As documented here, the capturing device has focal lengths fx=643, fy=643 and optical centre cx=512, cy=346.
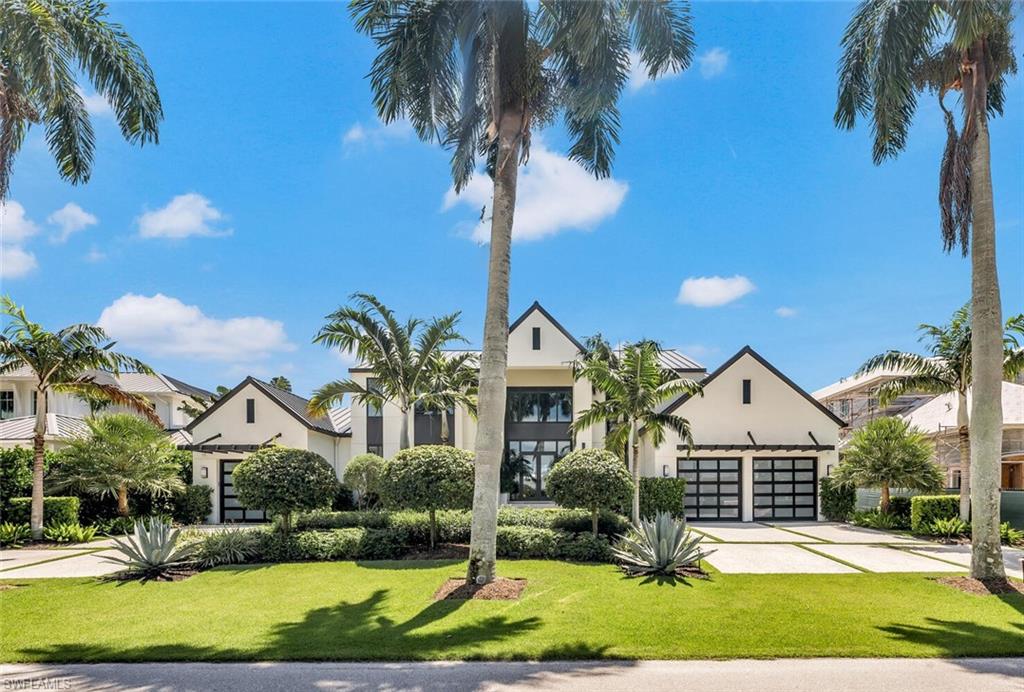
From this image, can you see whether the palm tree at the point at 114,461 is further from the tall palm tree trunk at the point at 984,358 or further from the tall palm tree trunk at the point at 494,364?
the tall palm tree trunk at the point at 984,358

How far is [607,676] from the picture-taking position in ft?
21.5

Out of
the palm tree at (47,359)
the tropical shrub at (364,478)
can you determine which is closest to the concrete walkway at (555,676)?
the palm tree at (47,359)

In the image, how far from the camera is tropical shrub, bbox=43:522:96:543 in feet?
58.7

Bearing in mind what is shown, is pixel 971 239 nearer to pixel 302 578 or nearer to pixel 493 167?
pixel 493 167

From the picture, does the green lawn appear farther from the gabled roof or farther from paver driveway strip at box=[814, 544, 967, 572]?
the gabled roof

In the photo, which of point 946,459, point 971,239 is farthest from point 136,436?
point 946,459

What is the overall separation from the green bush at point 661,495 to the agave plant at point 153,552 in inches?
583

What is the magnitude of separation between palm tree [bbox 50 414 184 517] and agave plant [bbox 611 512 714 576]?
52.5 feet

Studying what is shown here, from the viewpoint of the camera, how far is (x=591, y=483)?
549 inches

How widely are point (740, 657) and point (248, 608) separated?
6.84 metres

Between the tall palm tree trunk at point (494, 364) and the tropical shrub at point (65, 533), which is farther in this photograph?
the tropical shrub at point (65, 533)

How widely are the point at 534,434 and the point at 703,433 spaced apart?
7.48 meters

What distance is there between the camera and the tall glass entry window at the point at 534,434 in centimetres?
2814

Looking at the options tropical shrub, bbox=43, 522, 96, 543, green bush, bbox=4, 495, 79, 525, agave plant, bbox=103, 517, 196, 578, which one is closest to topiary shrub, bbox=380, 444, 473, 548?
agave plant, bbox=103, 517, 196, 578
